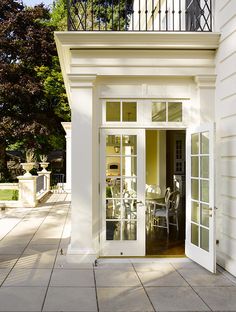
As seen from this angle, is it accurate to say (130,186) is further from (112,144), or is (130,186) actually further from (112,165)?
(112,144)

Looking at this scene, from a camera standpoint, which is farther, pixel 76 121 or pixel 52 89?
pixel 52 89

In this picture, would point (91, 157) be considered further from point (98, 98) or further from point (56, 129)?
point (56, 129)

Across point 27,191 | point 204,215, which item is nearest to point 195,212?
point 204,215

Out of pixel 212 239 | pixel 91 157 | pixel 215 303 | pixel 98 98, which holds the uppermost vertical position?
pixel 98 98

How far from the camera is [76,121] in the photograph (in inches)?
252

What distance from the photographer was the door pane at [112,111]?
6645mm

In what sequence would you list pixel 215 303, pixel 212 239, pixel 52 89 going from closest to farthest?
pixel 215 303, pixel 212 239, pixel 52 89

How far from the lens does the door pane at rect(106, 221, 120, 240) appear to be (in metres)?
6.57

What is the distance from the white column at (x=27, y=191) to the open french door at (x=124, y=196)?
7.62 meters

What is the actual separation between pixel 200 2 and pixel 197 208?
380cm

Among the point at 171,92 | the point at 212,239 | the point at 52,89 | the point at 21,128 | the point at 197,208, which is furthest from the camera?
the point at 52,89

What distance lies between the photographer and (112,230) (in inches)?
259

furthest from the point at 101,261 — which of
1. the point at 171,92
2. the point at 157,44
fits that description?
the point at 157,44

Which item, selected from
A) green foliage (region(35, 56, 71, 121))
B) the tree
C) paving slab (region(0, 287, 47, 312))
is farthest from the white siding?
green foliage (region(35, 56, 71, 121))
